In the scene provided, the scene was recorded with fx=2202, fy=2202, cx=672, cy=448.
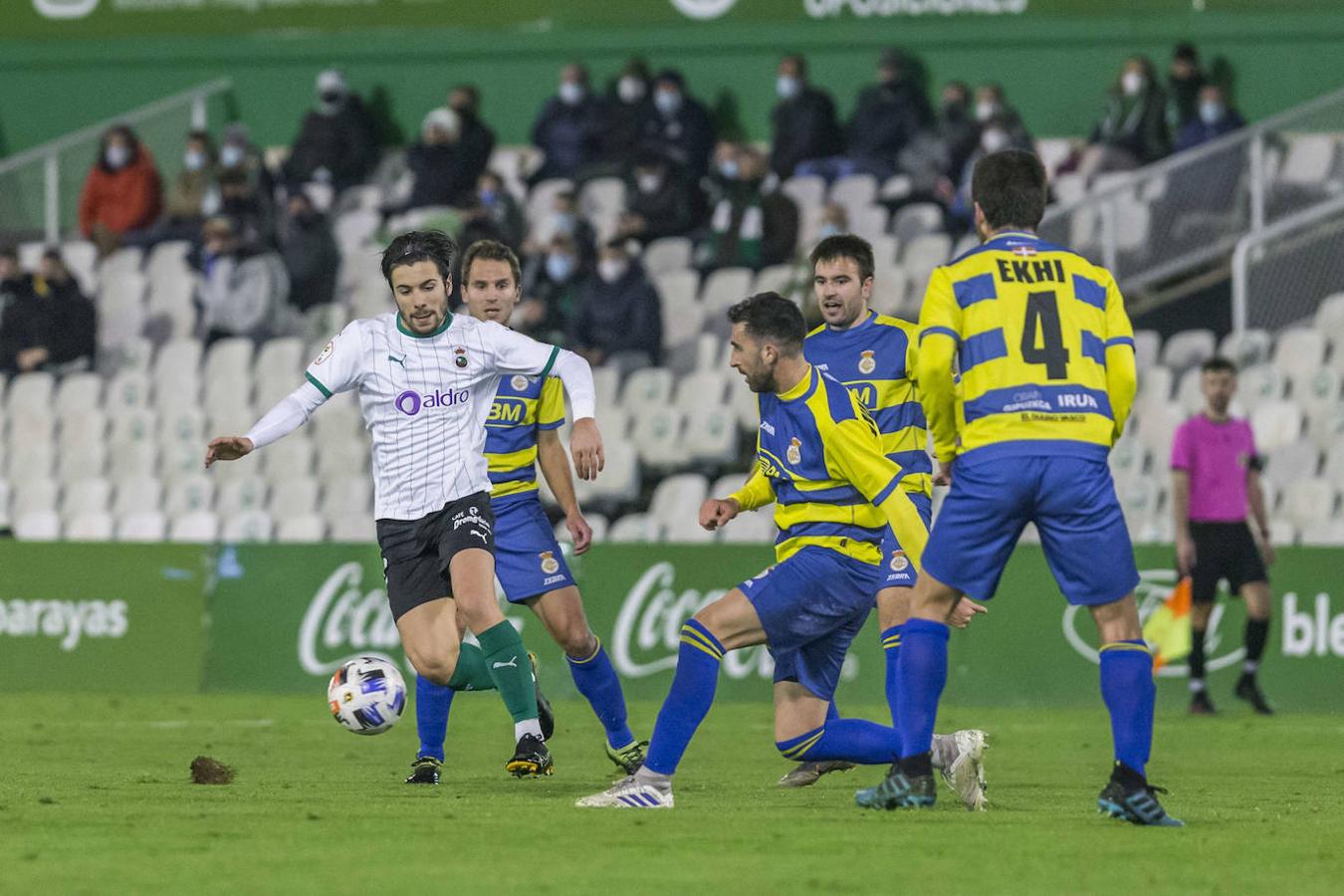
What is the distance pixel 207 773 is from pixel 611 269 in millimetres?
10873

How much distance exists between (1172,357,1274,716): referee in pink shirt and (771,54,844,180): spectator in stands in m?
7.59

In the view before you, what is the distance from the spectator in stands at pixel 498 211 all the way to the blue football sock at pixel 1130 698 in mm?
13901

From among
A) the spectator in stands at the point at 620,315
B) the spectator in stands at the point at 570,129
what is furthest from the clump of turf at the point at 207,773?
the spectator in stands at the point at 570,129

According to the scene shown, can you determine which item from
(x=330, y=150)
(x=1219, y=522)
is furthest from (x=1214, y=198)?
(x=330, y=150)

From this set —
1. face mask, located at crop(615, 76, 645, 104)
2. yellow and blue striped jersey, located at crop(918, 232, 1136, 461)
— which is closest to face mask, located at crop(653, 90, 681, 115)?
face mask, located at crop(615, 76, 645, 104)

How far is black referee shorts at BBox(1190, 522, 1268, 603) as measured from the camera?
14469mm

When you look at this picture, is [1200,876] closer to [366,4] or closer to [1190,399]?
[1190,399]

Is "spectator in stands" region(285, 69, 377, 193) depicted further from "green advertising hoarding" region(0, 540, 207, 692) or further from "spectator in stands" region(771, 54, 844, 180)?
"green advertising hoarding" region(0, 540, 207, 692)

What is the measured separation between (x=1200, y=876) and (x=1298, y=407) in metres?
12.0

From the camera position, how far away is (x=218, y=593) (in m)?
16.5

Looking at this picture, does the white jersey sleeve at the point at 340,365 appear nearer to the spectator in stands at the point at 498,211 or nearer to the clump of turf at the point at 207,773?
the clump of turf at the point at 207,773

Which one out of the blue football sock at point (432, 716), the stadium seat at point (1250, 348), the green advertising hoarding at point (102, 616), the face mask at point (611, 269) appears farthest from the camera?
the face mask at point (611, 269)

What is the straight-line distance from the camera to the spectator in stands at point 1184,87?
68.7 ft

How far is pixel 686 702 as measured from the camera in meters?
7.82
